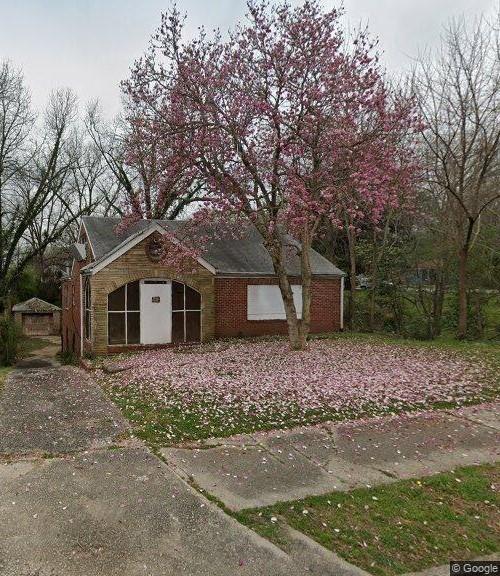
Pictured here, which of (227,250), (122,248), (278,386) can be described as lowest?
(278,386)

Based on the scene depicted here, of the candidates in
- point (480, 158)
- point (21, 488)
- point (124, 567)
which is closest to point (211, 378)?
point (21, 488)


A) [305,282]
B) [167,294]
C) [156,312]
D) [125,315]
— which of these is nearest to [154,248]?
[167,294]

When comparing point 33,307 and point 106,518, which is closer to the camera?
point 106,518

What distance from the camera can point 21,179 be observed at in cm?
3000

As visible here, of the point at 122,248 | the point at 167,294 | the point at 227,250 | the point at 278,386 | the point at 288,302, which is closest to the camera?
the point at 278,386

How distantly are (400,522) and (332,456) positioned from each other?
1.82 metres

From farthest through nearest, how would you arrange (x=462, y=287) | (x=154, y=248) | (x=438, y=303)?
(x=438, y=303), (x=462, y=287), (x=154, y=248)

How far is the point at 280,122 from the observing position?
39.3 feet

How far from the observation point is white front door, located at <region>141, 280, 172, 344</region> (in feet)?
52.9

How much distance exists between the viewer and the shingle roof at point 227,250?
17.4 meters

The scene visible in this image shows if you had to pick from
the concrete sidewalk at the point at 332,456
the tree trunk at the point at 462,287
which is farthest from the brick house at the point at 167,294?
the concrete sidewalk at the point at 332,456

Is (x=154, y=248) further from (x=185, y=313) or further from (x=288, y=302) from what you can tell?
(x=288, y=302)

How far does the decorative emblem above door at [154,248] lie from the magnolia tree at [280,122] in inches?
130

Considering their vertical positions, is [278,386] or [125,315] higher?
[125,315]
